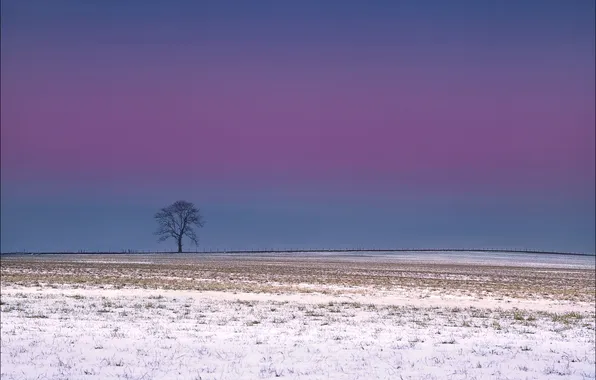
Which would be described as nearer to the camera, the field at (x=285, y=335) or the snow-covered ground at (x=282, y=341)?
the snow-covered ground at (x=282, y=341)

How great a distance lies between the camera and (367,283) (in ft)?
132

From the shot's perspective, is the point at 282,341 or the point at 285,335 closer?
the point at 282,341

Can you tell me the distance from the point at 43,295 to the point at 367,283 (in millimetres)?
20777

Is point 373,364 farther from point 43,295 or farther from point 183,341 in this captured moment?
point 43,295

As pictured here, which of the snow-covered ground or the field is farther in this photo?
the field

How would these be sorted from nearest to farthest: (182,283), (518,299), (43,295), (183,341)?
(183,341)
(43,295)
(518,299)
(182,283)

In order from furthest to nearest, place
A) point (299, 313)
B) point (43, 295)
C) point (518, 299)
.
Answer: point (518, 299) → point (43, 295) → point (299, 313)

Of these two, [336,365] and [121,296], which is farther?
[121,296]

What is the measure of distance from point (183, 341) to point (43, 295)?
1443 centimetres

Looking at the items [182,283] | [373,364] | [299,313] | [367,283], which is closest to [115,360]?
[373,364]

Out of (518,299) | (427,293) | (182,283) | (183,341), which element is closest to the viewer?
(183,341)

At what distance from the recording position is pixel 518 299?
104ft

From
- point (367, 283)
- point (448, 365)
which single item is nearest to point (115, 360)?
point (448, 365)

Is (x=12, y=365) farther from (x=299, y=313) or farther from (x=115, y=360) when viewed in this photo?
(x=299, y=313)
